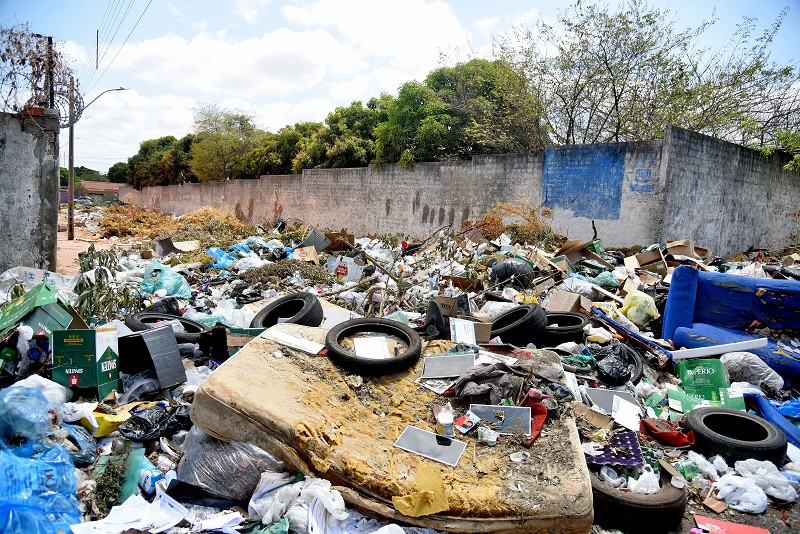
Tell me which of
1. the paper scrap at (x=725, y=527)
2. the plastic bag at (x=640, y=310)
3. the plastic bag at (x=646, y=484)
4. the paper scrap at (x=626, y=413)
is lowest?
the paper scrap at (x=725, y=527)

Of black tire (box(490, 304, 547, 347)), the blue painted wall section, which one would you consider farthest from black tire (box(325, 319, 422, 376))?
the blue painted wall section

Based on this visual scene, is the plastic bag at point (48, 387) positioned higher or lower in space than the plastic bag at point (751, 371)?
lower

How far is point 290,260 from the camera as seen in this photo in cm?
871

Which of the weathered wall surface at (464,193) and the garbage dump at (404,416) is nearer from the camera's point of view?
the garbage dump at (404,416)

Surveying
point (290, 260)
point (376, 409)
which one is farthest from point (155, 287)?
point (376, 409)

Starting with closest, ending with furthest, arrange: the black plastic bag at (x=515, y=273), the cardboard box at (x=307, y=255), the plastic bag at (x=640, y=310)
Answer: the plastic bag at (x=640, y=310)
the black plastic bag at (x=515, y=273)
the cardboard box at (x=307, y=255)

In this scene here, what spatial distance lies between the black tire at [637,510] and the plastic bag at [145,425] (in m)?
2.67

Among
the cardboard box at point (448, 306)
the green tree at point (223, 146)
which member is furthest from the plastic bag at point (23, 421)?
the green tree at point (223, 146)

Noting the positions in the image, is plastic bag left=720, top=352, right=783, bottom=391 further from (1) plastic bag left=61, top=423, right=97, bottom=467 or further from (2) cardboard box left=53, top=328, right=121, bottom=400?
(2) cardboard box left=53, top=328, right=121, bottom=400

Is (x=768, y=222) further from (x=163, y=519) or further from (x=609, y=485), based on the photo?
(x=163, y=519)

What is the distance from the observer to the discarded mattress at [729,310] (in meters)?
4.71

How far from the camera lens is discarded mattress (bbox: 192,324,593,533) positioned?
2.52 m

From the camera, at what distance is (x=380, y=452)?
2.79 m

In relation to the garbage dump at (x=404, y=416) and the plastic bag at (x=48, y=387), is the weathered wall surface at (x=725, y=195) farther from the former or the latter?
the plastic bag at (x=48, y=387)
